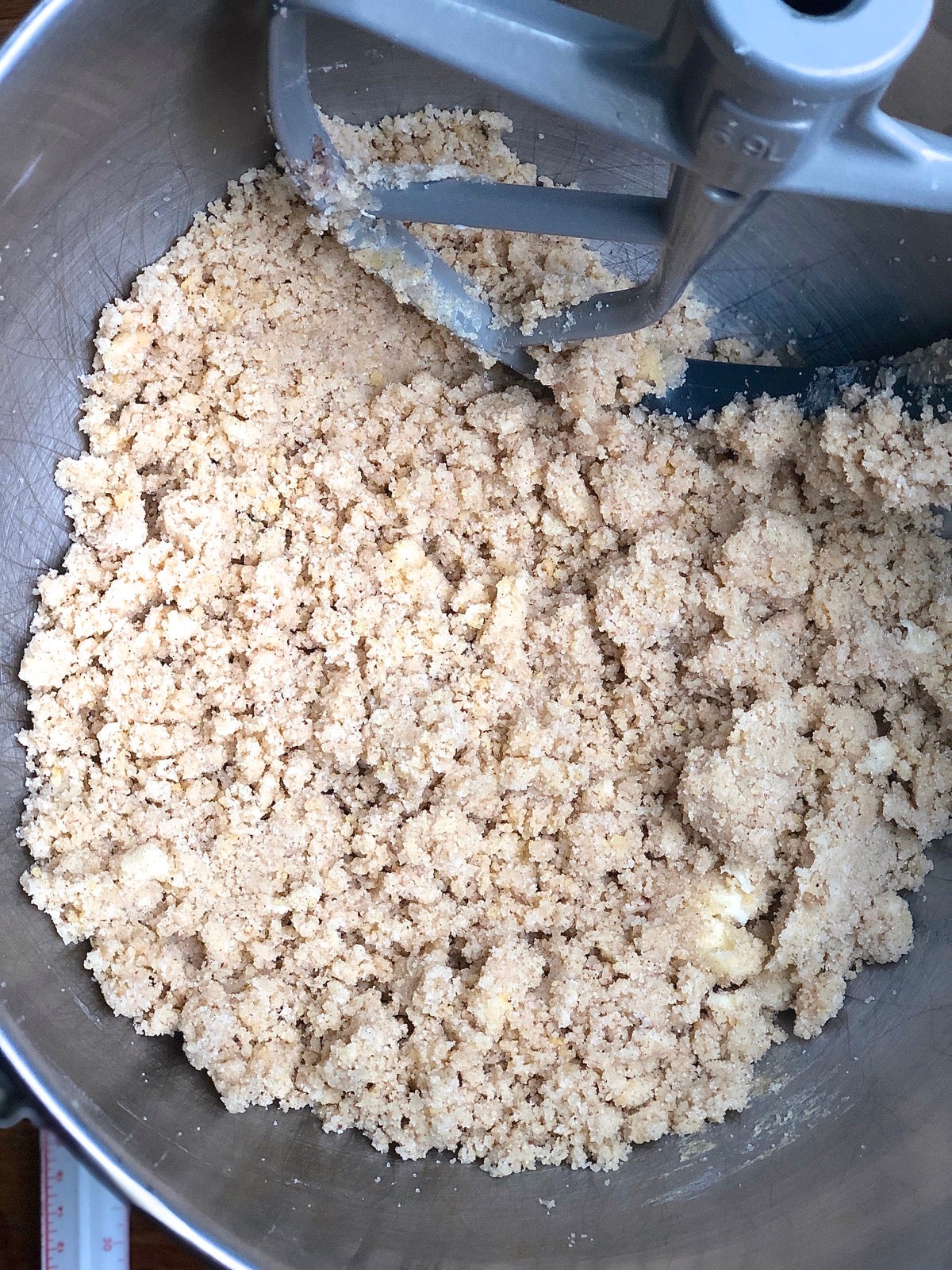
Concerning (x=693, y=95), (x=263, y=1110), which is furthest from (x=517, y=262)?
(x=263, y=1110)

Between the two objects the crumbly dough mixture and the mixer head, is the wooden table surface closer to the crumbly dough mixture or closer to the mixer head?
the crumbly dough mixture

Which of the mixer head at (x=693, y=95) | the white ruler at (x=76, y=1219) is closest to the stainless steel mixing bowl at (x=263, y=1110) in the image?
the mixer head at (x=693, y=95)

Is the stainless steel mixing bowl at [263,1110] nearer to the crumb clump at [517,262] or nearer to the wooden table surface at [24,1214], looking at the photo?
the crumb clump at [517,262]

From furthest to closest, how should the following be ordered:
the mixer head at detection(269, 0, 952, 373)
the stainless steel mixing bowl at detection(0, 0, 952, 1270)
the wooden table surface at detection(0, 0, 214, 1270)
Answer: the wooden table surface at detection(0, 0, 214, 1270) → the stainless steel mixing bowl at detection(0, 0, 952, 1270) → the mixer head at detection(269, 0, 952, 373)

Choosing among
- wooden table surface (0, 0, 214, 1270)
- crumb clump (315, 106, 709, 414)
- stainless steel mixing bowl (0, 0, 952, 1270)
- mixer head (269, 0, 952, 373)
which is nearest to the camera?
mixer head (269, 0, 952, 373)

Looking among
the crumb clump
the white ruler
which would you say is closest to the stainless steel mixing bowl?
the crumb clump
